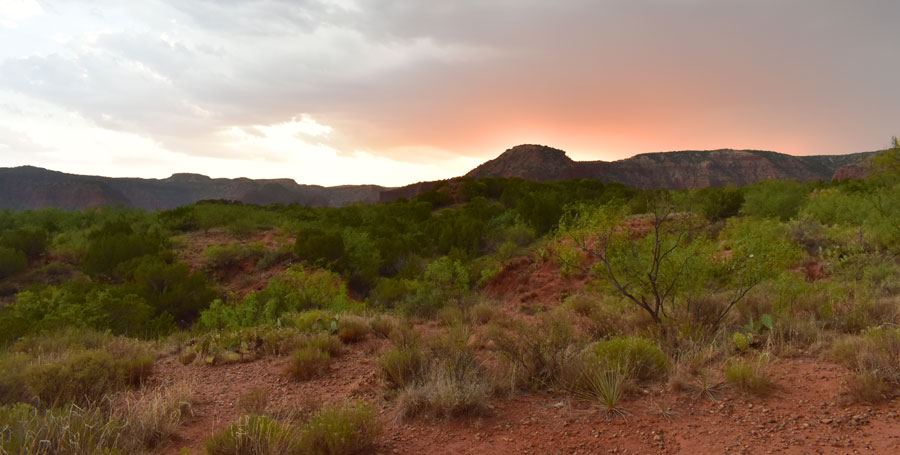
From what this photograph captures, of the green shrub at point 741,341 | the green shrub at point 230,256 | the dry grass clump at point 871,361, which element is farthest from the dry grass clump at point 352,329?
the green shrub at point 230,256

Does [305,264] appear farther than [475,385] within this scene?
Yes

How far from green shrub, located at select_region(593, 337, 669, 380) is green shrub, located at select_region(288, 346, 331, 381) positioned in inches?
123

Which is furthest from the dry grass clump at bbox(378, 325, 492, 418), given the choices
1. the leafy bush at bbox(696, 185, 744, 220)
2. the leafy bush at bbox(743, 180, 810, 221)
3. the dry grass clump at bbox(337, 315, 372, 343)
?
the leafy bush at bbox(696, 185, 744, 220)

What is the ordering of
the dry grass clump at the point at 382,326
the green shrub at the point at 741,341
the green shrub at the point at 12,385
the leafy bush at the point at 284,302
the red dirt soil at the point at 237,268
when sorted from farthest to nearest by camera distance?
the red dirt soil at the point at 237,268 < the leafy bush at the point at 284,302 < the dry grass clump at the point at 382,326 < the green shrub at the point at 741,341 < the green shrub at the point at 12,385

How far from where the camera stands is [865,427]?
135 inches

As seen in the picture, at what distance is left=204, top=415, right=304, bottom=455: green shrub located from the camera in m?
3.27

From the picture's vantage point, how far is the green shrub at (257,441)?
3266 mm

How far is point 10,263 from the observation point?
51.9 ft

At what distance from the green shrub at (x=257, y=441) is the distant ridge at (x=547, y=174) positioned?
147ft

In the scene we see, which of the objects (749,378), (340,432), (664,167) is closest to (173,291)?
(340,432)

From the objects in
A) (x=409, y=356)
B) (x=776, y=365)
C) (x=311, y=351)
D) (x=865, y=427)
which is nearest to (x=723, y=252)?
(x=776, y=365)

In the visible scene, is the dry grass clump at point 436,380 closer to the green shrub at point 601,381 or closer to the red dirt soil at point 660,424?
the red dirt soil at point 660,424

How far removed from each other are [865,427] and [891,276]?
5.84 m

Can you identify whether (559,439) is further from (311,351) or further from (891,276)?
(891,276)
